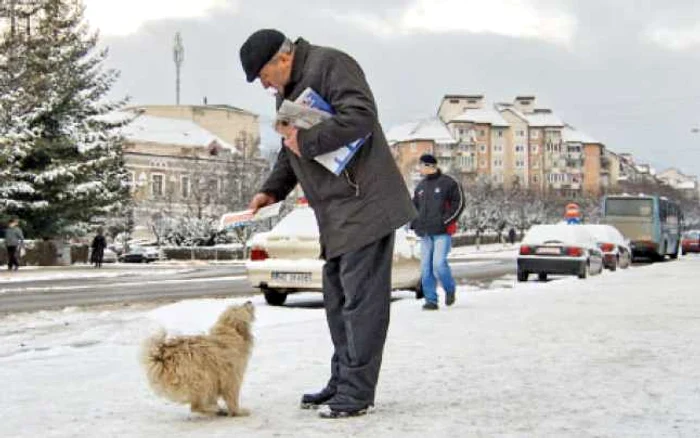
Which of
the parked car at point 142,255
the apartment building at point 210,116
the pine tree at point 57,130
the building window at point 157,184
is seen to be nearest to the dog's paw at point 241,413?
the pine tree at point 57,130

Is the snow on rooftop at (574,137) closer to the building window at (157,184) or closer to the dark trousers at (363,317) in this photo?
the building window at (157,184)

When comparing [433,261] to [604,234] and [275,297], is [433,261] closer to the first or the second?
[275,297]

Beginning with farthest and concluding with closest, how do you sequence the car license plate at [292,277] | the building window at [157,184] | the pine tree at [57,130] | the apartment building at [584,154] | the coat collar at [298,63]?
1. the apartment building at [584,154]
2. the building window at [157,184]
3. the pine tree at [57,130]
4. the car license plate at [292,277]
5. the coat collar at [298,63]

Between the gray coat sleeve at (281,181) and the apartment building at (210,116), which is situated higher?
the apartment building at (210,116)

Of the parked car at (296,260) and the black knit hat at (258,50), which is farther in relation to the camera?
the parked car at (296,260)

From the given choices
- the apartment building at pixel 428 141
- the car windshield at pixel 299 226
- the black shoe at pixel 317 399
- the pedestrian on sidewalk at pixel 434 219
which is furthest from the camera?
the apartment building at pixel 428 141

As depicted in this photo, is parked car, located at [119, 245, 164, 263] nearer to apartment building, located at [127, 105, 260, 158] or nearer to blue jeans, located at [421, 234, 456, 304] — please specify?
blue jeans, located at [421, 234, 456, 304]

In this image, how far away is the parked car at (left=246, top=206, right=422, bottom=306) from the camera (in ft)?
44.4

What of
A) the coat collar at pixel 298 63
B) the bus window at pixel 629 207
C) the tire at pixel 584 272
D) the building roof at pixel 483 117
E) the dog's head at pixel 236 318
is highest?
the building roof at pixel 483 117

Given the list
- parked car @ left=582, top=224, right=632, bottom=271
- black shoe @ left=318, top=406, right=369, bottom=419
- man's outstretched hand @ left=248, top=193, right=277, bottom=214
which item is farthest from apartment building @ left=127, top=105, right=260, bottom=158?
black shoe @ left=318, top=406, right=369, bottom=419

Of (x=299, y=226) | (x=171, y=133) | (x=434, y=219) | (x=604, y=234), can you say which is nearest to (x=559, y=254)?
(x=604, y=234)

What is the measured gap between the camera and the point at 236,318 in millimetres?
4531

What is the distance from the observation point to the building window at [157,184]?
298 ft

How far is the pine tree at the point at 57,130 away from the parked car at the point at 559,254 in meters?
20.4
